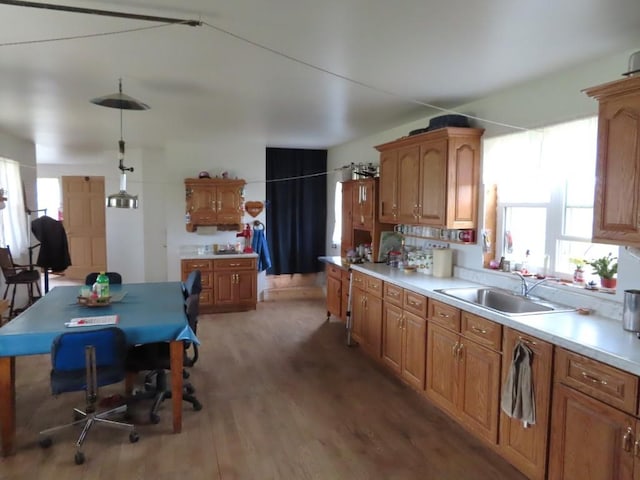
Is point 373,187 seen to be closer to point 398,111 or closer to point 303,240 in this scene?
point 398,111

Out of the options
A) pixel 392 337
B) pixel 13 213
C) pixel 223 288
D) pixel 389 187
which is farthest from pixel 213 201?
pixel 392 337

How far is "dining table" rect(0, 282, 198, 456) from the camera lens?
105 inches

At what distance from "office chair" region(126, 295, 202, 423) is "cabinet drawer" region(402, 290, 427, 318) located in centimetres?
169

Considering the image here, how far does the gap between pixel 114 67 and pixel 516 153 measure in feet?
9.52

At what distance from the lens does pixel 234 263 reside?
6277 millimetres

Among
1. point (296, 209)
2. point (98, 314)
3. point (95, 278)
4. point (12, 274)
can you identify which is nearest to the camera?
point (98, 314)

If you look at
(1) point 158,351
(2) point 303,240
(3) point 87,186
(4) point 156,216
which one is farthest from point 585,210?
(3) point 87,186

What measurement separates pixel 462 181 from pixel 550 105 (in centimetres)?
88

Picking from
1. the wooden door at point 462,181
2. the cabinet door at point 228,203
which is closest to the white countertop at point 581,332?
the wooden door at point 462,181

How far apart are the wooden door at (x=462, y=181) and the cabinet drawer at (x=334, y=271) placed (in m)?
1.97

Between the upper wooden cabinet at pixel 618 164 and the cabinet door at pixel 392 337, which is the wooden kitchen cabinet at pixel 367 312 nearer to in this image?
the cabinet door at pixel 392 337

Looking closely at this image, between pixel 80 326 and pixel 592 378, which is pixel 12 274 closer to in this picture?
pixel 80 326

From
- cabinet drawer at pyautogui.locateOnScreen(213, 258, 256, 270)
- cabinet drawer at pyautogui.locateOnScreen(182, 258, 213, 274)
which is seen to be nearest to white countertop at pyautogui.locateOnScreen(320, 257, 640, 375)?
cabinet drawer at pyautogui.locateOnScreen(213, 258, 256, 270)

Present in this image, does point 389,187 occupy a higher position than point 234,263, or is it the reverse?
point 389,187
